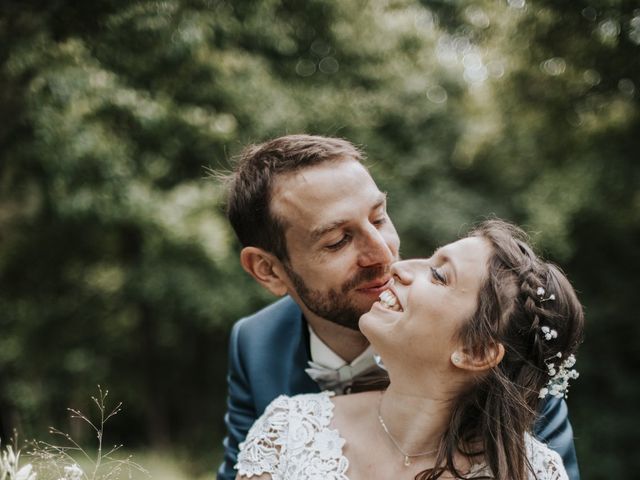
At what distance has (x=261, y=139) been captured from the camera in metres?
7.16

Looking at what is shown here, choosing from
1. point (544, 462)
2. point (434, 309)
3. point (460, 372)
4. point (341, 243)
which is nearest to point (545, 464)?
point (544, 462)

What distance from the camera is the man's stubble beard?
2.78 meters

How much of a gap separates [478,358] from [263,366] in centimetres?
127

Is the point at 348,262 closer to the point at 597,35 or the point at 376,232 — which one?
the point at 376,232

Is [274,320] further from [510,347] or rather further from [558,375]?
[558,375]

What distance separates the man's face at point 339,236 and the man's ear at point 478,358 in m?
0.61

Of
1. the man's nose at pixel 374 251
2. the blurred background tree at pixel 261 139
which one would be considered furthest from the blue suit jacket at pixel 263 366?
the blurred background tree at pixel 261 139

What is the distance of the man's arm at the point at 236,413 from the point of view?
311 centimetres

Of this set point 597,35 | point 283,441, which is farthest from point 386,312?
point 597,35

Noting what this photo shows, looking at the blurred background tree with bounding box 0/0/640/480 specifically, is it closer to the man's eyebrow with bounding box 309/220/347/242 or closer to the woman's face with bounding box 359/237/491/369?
the man's eyebrow with bounding box 309/220/347/242

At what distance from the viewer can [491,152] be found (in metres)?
9.12

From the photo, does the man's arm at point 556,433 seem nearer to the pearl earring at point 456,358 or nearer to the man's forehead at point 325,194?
the pearl earring at point 456,358

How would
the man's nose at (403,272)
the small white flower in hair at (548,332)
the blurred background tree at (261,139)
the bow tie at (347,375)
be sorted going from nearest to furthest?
the small white flower in hair at (548,332) → the man's nose at (403,272) → the bow tie at (347,375) → the blurred background tree at (261,139)

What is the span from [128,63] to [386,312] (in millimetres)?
2513
